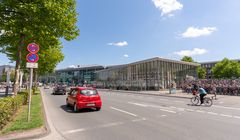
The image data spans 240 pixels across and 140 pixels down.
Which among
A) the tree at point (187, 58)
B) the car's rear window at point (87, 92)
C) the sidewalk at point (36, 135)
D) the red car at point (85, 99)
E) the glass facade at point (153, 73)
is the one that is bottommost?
the sidewalk at point (36, 135)

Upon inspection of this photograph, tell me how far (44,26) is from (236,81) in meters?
25.4

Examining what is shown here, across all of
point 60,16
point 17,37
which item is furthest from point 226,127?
point 17,37

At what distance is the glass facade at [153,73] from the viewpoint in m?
39.9

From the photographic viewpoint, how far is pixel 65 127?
7.18 metres

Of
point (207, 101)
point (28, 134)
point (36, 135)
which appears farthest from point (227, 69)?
point (28, 134)

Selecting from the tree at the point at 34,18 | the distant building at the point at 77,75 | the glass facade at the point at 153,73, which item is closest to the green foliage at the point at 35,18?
the tree at the point at 34,18

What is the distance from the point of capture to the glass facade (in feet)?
131

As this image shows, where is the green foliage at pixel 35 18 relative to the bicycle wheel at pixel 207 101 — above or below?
above

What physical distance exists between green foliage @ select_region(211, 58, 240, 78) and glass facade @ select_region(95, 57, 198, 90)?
88.9 ft

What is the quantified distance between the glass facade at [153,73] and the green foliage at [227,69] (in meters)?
27.1

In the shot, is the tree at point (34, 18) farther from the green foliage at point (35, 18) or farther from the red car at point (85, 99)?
the red car at point (85, 99)

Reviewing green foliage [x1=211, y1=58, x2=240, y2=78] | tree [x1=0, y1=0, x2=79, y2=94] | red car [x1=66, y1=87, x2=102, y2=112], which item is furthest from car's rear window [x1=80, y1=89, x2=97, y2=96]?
green foliage [x1=211, y1=58, x2=240, y2=78]

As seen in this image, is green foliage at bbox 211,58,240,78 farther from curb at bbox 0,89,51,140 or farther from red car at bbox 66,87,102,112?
curb at bbox 0,89,51,140

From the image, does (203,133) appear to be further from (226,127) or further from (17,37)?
(17,37)
